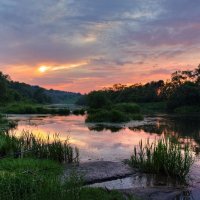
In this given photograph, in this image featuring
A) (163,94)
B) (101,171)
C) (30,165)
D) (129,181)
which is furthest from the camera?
(163,94)

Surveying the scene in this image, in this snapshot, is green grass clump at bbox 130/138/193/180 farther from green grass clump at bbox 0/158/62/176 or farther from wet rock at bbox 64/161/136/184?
green grass clump at bbox 0/158/62/176

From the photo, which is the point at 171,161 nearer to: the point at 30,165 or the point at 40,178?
the point at 30,165

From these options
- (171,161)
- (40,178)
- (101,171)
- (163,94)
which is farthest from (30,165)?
(163,94)

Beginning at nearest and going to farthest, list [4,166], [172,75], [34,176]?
[34,176], [4,166], [172,75]

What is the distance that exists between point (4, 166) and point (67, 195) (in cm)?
702

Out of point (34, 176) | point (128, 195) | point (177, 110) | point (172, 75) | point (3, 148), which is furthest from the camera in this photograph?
point (172, 75)

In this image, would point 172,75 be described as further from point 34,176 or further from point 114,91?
point 34,176

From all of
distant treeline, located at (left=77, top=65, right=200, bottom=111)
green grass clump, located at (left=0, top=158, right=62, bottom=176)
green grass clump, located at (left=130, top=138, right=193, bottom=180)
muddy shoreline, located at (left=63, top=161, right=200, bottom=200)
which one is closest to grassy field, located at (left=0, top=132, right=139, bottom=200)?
green grass clump, located at (left=0, top=158, right=62, bottom=176)

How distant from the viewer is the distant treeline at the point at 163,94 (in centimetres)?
8634

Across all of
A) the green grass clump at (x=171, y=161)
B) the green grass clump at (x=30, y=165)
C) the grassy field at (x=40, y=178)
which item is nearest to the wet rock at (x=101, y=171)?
the green grass clump at (x=30, y=165)

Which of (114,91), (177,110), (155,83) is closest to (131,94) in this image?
(155,83)

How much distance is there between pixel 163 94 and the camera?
148 metres

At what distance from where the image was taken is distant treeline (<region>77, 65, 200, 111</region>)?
86.3 metres

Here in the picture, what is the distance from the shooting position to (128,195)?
13188 millimetres
